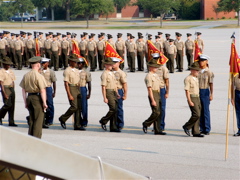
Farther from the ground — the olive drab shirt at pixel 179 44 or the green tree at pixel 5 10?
the green tree at pixel 5 10

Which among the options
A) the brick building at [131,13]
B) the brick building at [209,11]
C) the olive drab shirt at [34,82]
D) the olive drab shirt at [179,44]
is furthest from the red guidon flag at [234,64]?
the brick building at [131,13]

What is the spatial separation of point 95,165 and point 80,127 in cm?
875

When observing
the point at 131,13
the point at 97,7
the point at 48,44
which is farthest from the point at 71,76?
the point at 131,13

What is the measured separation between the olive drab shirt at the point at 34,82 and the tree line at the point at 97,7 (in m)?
48.3

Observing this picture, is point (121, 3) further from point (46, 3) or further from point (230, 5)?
point (230, 5)

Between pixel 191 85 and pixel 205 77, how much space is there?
1.61 ft

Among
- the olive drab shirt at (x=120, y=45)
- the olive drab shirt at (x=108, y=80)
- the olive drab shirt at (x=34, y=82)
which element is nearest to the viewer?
the olive drab shirt at (x=34, y=82)

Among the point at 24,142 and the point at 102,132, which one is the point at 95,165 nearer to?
the point at 24,142

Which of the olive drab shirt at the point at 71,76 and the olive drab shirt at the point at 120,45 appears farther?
the olive drab shirt at the point at 120,45

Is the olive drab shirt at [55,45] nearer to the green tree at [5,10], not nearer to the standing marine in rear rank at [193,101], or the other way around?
the standing marine in rear rank at [193,101]

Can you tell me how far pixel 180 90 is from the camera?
627 inches

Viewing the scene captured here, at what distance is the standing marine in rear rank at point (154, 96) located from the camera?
1001cm

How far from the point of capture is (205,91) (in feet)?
A: 33.6

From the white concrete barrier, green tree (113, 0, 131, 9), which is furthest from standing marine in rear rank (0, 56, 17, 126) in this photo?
green tree (113, 0, 131, 9)
